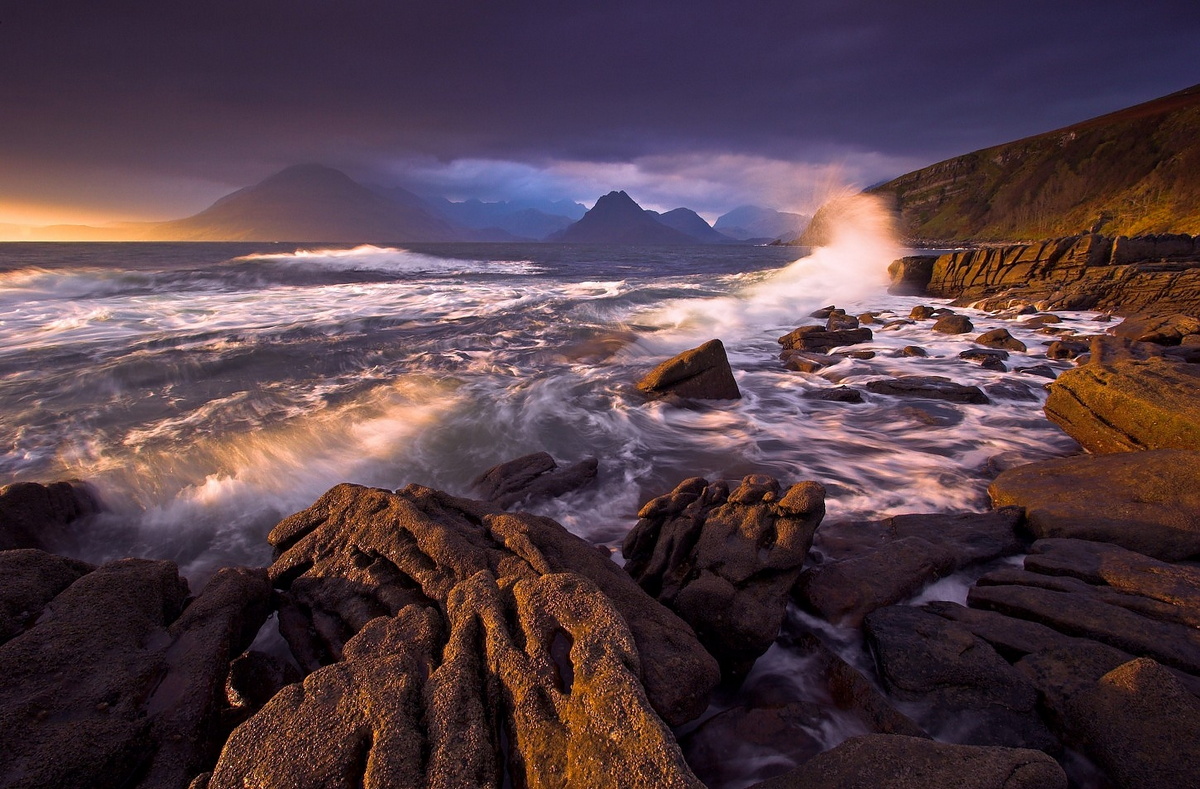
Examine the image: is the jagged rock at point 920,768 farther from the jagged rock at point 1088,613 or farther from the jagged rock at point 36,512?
the jagged rock at point 36,512

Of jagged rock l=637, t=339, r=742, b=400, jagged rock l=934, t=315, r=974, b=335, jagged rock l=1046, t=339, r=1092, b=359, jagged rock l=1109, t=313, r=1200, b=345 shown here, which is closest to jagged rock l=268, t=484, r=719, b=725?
jagged rock l=637, t=339, r=742, b=400

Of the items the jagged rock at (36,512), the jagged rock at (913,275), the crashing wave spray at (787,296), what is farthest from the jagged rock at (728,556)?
the jagged rock at (913,275)

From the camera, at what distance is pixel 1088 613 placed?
312 centimetres

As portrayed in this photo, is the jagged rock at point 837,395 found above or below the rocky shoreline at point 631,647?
below

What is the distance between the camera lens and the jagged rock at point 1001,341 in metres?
12.0

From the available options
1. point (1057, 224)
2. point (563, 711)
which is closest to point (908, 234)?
point (1057, 224)

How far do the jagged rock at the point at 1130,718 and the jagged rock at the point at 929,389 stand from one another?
277 inches

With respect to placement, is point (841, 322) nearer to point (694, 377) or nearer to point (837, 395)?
point (837, 395)

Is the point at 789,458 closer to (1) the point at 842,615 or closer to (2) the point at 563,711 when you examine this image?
(1) the point at 842,615

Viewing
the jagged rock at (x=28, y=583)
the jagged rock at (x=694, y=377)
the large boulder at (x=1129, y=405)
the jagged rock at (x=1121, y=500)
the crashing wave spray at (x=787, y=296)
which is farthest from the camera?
the crashing wave spray at (x=787, y=296)

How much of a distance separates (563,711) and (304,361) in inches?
501

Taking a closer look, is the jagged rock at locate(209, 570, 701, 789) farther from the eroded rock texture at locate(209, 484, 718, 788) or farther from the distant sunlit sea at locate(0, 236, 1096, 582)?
the distant sunlit sea at locate(0, 236, 1096, 582)

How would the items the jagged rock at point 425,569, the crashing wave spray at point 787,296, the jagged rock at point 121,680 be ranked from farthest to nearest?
the crashing wave spray at point 787,296 → the jagged rock at point 425,569 → the jagged rock at point 121,680

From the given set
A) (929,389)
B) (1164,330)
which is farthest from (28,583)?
(1164,330)
